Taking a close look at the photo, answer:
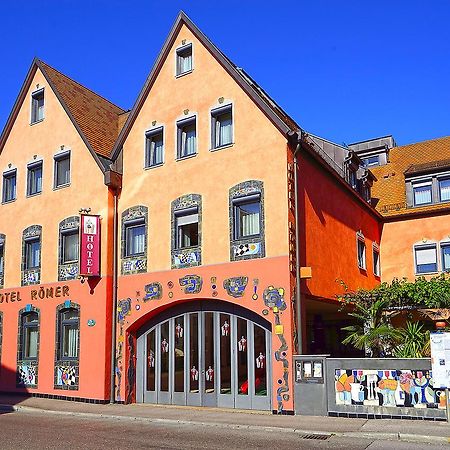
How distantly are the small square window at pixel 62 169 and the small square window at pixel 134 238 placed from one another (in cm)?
371

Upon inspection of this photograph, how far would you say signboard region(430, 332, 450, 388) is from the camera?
44.7ft

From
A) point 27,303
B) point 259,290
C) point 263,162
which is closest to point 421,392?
point 259,290

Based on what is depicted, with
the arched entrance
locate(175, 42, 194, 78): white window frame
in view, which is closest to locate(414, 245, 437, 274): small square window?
the arched entrance

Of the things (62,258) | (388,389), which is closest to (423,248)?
(388,389)

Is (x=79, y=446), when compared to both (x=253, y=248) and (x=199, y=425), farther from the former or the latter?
(x=253, y=248)

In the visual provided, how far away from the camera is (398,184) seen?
2852 cm

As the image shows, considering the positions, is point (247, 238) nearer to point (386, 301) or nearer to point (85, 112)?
point (386, 301)

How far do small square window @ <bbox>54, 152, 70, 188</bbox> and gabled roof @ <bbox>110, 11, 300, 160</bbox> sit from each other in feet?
7.69

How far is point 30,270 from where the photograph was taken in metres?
23.3

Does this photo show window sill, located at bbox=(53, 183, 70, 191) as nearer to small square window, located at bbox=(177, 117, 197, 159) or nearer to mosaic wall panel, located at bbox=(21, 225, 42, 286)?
mosaic wall panel, located at bbox=(21, 225, 42, 286)

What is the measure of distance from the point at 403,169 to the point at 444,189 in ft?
10.9

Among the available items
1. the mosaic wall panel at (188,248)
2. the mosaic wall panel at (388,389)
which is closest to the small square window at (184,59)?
the mosaic wall panel at (188,248)

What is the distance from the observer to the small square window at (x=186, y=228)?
758 inches

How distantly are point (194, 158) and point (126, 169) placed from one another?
10.3 feet
